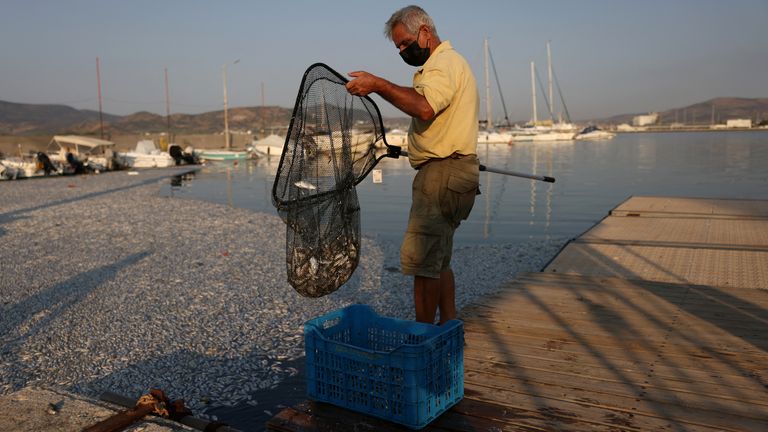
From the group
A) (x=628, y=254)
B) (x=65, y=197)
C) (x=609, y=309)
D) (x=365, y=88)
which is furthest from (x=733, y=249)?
(x=65, y=197)

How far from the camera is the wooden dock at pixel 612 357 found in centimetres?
343

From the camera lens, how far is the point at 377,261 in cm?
1109

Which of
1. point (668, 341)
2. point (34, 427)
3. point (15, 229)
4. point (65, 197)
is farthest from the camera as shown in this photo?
point (65, 197)

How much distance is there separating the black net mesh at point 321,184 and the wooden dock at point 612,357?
0.98m

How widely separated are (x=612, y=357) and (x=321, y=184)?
7.71 feet

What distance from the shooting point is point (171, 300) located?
7.93 m

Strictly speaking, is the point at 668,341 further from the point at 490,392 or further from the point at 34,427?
the point at 34,427

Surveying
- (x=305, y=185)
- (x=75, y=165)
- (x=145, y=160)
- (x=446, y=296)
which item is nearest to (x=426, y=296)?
(x=446, y=296)

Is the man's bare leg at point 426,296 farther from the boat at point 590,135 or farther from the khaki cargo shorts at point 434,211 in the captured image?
the boat at point 590,135

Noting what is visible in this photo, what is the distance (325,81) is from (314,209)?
0.86m

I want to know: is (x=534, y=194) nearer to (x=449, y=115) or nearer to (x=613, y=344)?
(x=613, y=344)

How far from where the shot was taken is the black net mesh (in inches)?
162

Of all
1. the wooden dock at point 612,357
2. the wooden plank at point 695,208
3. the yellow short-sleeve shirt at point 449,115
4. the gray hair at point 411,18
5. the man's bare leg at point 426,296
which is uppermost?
the gray hair at point 411,18

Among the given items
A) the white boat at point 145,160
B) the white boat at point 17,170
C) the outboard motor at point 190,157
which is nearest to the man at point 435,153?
the white boat at point 17,170
